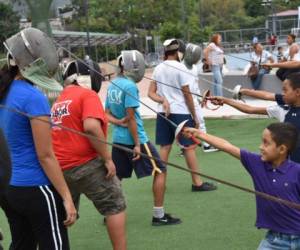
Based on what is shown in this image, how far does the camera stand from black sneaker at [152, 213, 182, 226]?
5.88 metres

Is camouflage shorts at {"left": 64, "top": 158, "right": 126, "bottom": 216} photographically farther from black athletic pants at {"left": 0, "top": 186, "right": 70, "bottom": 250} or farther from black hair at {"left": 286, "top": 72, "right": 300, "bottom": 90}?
black hair at {"left": 286, "top": 72, "right": 300, "bottom": 90}

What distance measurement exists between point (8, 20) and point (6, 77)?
133ft

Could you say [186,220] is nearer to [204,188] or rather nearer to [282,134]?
[204,188]

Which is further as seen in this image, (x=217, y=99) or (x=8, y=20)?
(x=8, y=20)

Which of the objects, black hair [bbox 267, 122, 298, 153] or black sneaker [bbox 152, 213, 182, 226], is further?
black sneaker [bbox 152, 213, 182, 226]

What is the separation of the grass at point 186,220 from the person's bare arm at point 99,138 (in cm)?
124

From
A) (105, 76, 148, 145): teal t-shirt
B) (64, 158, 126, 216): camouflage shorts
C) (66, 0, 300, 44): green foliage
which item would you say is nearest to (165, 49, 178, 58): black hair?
(105, 76, 148, 145): teal t-shirt

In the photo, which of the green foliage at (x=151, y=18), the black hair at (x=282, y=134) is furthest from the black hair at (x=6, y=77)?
the green foliage at (x=151, y=18)

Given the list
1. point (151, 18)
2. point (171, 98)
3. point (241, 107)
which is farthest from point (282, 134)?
point (151, 18)

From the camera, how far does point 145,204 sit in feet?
22.2

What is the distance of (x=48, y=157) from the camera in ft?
11.1

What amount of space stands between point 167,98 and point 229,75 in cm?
1046

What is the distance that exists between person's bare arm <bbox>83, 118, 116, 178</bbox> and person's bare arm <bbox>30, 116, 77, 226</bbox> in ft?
2.27

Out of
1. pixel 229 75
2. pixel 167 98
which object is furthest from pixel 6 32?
pixel 167 98
